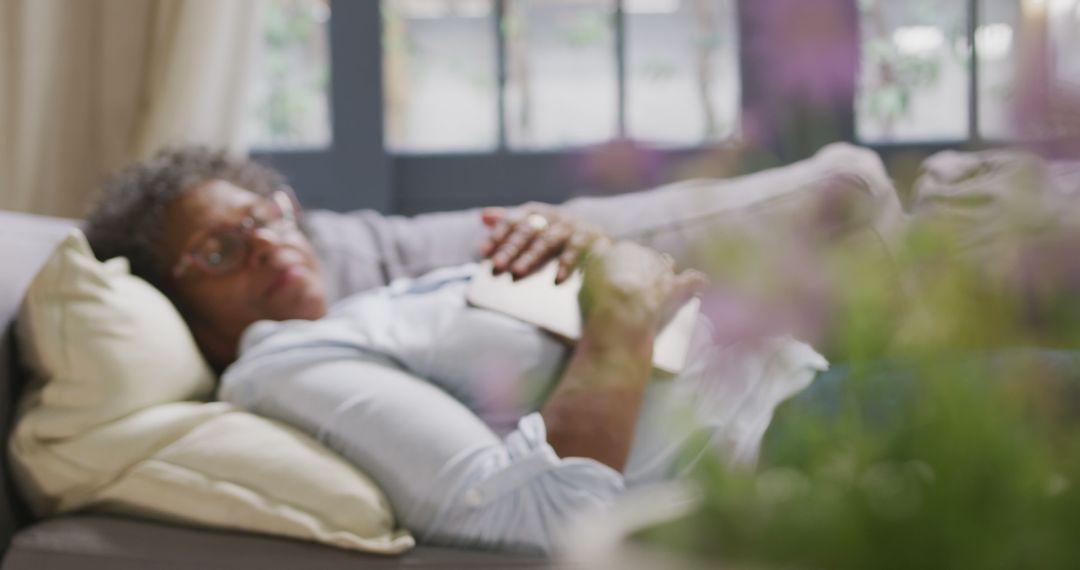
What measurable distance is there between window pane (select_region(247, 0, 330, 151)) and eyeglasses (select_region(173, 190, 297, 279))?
1.31m

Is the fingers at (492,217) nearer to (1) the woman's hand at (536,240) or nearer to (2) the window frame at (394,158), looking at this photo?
(1) the woman's hand at (536,240)

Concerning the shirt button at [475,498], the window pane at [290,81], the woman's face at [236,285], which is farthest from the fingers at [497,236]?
the window pane at [290,81]

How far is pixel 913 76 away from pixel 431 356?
1968 mm

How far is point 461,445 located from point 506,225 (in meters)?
0.57

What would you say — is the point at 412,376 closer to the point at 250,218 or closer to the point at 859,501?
the point at 250,218

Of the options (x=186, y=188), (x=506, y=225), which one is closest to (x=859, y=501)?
(x=506, y=225)

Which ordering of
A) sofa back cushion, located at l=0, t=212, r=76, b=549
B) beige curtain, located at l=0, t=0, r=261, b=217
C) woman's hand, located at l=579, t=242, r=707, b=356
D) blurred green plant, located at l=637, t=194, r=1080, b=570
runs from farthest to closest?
beige curtain, located at l=0, t=0, r=261, b=217 → woman's hand, located at l=579, t=242, r=707, b=356 → sofa back cushion, located at l=0, t=212, r=76, b=549 → blurred green plant, located at l=637, t=194, r=1080, b=570

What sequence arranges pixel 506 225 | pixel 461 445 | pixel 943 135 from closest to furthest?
1. pixel 461 445
2. pixel 506 225
3. pixel 943 135

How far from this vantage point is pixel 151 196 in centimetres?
202

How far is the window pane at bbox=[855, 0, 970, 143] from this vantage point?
316cm

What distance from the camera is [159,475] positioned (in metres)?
1.48

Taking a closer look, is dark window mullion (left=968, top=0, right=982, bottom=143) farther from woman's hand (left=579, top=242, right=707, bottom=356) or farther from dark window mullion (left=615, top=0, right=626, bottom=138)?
woman's hand (left=579, top=242, right=707, bottom=356)

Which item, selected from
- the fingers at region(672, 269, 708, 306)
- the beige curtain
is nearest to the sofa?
the fingers at region(672, 269, 708, 306)

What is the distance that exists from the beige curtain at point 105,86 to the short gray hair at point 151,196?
650 millimetres
